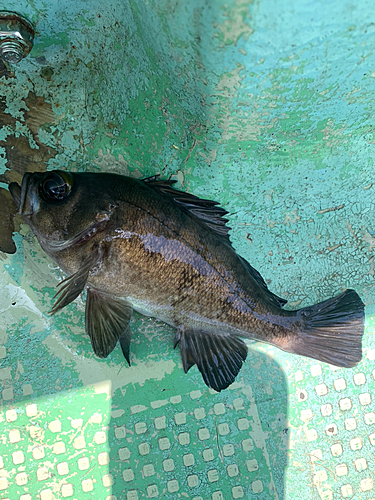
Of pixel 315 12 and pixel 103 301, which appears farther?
pixel 103 301

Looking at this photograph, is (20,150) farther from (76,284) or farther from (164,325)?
(164,325)

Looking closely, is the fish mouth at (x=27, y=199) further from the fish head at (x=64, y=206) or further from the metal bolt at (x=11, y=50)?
the metal bolt at (x=11, y=50)

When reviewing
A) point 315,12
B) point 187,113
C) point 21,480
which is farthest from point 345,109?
point 21,480

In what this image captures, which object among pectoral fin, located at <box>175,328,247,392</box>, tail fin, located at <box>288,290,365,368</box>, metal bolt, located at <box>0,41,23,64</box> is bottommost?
pectoral fin, located at <box>175,328,247,392</box>

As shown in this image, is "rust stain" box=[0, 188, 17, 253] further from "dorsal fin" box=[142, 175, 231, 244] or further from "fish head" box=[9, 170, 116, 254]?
"dorsal fin" box=[142, 175, 231, 244]

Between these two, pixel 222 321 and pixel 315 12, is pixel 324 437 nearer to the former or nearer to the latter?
pixel 222 321

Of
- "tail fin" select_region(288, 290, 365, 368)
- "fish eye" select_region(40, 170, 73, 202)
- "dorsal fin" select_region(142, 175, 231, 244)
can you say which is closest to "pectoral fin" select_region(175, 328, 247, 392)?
"tail fin" select_region(288, 290, 365, 368)
